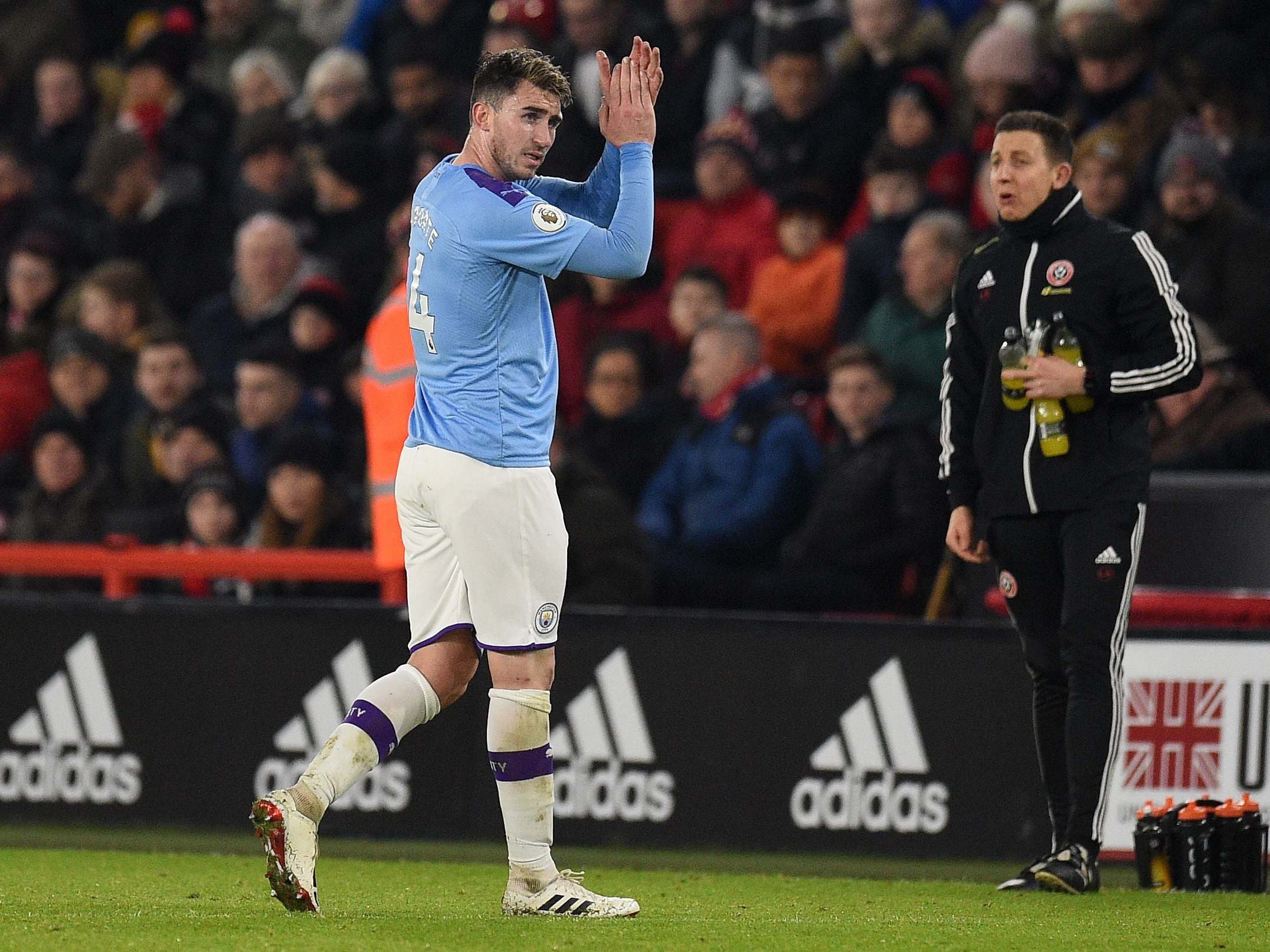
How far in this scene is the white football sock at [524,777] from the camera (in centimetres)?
531

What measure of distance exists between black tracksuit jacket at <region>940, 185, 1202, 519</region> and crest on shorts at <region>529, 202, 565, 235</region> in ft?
6.36

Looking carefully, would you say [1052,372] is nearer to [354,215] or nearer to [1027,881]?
[1027,881]

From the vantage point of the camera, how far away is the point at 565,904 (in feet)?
17.3

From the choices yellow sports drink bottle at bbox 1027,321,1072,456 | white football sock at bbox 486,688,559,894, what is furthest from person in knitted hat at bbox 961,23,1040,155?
white football sock at bbox 486,688,559,894

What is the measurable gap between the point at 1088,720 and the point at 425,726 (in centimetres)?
317

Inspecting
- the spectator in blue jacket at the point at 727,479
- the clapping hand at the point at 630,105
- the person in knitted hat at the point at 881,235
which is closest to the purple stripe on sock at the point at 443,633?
the clapping hand at the point at 630,105

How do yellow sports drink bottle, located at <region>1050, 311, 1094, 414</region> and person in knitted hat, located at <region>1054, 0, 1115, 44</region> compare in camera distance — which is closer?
yellow sports drink bottle, located at <region>1050, 311, 1094, 414</region>

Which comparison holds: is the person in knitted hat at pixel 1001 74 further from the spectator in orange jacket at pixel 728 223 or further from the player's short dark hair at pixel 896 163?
the spectator in orange jacket at pixel 728 223

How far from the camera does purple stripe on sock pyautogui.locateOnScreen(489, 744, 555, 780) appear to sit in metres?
5.33

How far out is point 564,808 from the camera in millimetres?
A: 8312

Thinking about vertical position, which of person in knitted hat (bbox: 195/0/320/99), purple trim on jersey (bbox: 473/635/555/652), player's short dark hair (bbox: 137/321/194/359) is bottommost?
purple trim on jersey (bbox: 473/635/555/652)

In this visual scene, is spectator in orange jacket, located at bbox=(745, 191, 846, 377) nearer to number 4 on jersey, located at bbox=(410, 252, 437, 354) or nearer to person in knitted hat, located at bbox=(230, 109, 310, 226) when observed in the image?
person in knitted hat, located at bbox=(230, 109, 310, 226)

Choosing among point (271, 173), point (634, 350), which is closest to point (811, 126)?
point (634, 350)

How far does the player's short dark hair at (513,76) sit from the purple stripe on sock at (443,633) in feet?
4.44
